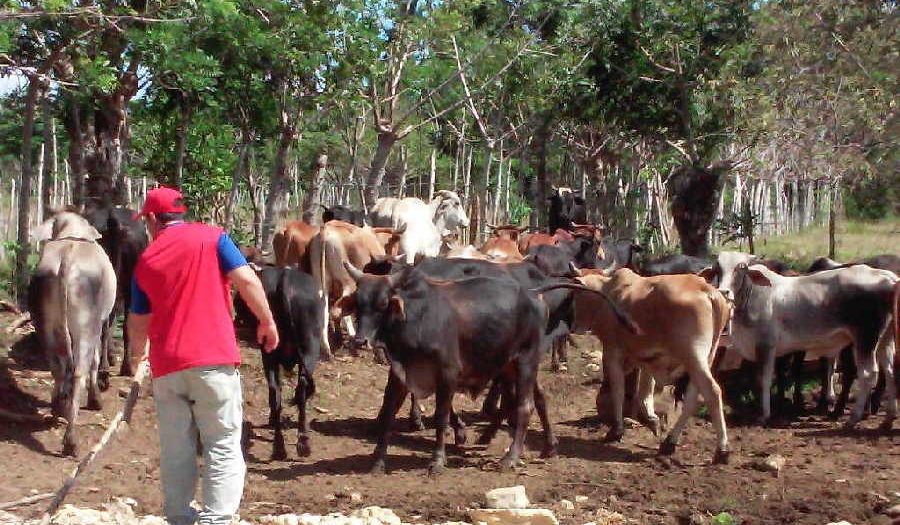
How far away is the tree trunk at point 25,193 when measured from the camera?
12609mm

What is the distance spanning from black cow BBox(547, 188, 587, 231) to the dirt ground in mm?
10401

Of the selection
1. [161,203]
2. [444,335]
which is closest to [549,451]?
[444,335]

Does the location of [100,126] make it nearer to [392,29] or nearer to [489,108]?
[392,29]

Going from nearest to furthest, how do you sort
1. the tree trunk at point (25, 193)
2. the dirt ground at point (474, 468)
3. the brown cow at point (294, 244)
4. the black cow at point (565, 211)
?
the dirt ground at point (474, 468) < the tree trunk at point (25, 193) < the brown cow at point (294, 244) < the black cow at point (565, 211)

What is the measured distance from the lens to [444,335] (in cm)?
941

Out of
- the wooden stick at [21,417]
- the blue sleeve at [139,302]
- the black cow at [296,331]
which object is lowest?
the wooden stick at [21,417]

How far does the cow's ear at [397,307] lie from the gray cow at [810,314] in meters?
3.95

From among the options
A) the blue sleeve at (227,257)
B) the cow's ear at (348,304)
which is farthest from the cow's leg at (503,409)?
the blue sleeve at (227,257)

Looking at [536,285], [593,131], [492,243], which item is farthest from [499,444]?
[593,131]

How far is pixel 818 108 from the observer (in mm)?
20312

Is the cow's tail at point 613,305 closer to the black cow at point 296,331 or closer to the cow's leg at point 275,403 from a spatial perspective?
the black cow at point 296,331

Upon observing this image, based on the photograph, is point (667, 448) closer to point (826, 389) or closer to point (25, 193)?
point (826, 389)

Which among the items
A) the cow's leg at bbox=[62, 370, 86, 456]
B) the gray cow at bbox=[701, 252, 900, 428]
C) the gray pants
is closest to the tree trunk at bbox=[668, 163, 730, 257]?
the gray cow at bbox=[701, 252, 900, 428]

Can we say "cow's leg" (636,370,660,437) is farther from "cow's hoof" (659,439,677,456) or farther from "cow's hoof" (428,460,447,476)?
"cow's hoof" (428,460,447,476)
